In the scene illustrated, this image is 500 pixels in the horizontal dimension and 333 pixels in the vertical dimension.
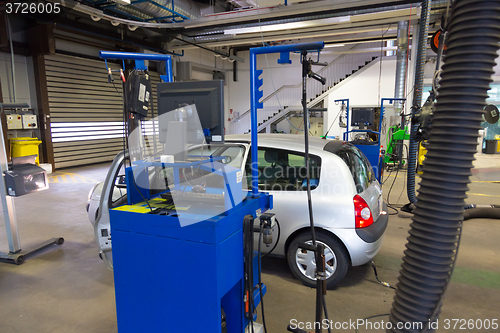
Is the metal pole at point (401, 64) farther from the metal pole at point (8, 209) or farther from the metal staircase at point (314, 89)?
the metal pole at point (8, 209)

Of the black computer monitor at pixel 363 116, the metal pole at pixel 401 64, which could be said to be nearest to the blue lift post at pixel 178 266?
the black computer monitor at pixel 363 116

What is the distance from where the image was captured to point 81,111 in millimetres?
10633

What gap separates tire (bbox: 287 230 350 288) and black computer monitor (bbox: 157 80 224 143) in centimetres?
159

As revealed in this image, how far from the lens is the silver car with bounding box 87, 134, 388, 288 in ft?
9.30

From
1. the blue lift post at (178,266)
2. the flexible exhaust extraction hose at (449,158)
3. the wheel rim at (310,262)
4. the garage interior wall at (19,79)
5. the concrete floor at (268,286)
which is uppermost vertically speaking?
the garage interior wall at (19,79)

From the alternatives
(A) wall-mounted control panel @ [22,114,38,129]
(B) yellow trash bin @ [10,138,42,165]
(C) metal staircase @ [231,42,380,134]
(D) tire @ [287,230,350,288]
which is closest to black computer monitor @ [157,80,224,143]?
(D) tire @ [287,230,350,288]

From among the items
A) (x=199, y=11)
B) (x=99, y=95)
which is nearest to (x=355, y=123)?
(x=199, y=11)

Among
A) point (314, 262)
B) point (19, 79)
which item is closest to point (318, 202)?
point (314, 262)

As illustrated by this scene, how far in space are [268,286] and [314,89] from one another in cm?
1449

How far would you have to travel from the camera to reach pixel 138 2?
771cm

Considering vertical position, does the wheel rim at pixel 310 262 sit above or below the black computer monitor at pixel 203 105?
below

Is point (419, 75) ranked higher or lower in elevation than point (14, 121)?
higher

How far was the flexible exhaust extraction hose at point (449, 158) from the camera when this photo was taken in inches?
41.4

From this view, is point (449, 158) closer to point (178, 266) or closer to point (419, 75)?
point (178, 266)
